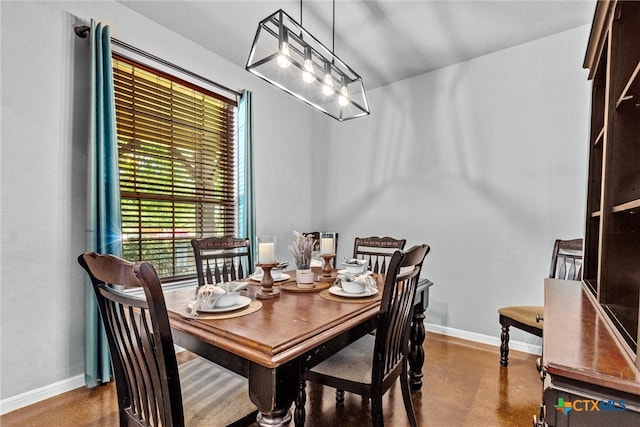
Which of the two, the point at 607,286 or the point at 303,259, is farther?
the point at 303,259

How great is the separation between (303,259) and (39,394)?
1.84 metres

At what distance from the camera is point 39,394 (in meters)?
1.94

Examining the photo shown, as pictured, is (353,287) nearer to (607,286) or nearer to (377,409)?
(377,409)

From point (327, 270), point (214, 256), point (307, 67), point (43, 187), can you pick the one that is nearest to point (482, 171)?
point (327, 270)

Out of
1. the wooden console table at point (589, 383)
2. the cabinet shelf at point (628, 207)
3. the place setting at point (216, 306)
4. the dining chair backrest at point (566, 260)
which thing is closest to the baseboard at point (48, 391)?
the dining chair backrest at point (566, 260)

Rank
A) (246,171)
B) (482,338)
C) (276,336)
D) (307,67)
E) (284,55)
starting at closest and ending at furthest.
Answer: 1. (276,336)
2. (284,55)
3. (307,67)
4. (482,338)
5. (246,171)

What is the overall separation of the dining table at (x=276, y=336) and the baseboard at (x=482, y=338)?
1.96m

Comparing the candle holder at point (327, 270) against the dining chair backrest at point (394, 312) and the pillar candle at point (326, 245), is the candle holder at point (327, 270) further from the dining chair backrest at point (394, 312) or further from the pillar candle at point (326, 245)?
the dining chair backrest at point (394, 312)

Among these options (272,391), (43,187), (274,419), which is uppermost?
(43,187)

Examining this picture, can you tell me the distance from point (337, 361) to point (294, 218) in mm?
2367

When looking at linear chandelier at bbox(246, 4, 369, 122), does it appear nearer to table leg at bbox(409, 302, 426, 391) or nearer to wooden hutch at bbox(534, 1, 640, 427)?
wooden hutch at bbox(534, 1, 640, 427)

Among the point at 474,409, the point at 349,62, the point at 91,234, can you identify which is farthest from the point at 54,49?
the point at 474,409

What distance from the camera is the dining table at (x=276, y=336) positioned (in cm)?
97

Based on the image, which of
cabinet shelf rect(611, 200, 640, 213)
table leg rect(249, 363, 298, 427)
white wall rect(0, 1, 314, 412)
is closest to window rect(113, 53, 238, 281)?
white wall rect(0, 1, 314, 412)
